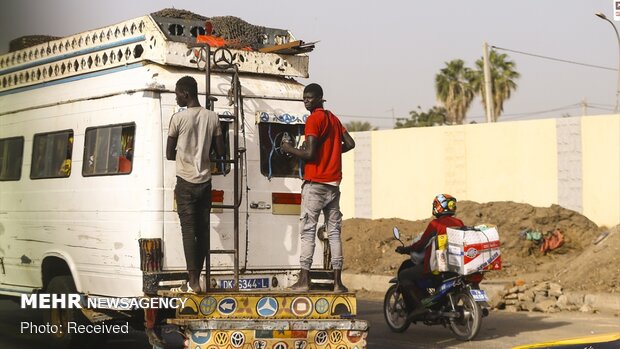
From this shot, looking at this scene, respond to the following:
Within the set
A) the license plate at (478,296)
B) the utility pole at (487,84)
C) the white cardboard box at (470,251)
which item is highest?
the utility pole at (487,84)

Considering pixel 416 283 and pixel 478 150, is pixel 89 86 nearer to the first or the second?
pixel 416 283

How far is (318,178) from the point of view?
27.8 feet

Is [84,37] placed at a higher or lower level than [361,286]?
higher

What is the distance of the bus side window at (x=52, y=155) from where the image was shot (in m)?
9.46

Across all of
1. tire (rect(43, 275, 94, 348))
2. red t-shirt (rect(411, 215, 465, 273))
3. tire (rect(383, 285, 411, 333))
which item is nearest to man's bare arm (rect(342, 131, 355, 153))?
red t-shirt (rect(411, 215, 465, 273))

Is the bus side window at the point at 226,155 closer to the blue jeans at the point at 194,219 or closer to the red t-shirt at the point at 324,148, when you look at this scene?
the blue jeans at the point at 194,219

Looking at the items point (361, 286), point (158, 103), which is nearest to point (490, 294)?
point (361, 286)

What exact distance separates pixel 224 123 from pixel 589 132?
51.3ft

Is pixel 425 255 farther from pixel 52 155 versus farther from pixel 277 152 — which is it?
pixel 52 155

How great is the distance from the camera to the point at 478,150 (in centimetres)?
2494

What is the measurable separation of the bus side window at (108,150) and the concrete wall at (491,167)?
51.5 ft

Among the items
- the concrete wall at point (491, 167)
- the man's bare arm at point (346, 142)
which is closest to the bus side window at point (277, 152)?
the man's bare arm at point (346, 142)

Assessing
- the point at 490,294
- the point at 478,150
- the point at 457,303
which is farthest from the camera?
the point at 478,150

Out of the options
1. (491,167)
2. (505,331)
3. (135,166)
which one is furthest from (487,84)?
(135,166)
